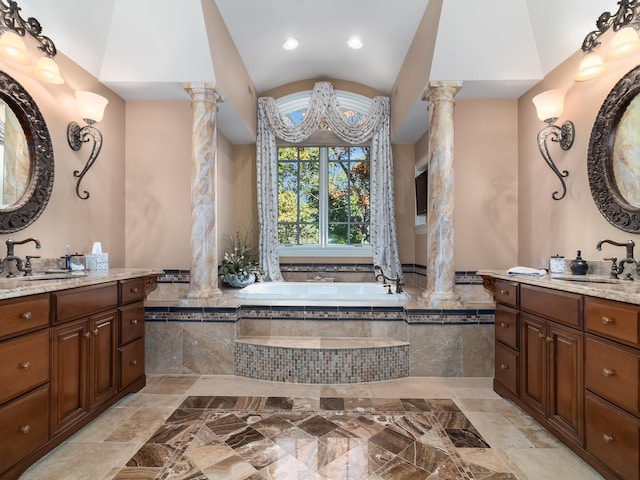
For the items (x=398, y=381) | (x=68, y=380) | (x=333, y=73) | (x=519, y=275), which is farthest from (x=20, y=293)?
(x=333, y=73)

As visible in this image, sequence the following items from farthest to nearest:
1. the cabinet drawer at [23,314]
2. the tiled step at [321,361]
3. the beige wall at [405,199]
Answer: the beige wall at [405,199], the tiled step at [321,361], the cabinet drawer at [23,314]

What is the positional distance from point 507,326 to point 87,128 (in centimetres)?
352

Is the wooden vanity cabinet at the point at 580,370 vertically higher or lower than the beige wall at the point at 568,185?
lower

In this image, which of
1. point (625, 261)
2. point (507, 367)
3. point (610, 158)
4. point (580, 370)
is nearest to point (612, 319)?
point (580, 370)

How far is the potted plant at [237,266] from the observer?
4.22 meters

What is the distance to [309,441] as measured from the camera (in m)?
2.05

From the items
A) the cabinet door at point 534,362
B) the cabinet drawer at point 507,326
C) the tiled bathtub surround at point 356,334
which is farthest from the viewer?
the tiled bathtub surround at point 356,334

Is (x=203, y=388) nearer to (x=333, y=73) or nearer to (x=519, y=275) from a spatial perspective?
(x=519, y=275)

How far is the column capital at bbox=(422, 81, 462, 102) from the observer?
3.12 metres

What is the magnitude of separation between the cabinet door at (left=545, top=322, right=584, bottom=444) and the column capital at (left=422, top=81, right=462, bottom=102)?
2.02 meters

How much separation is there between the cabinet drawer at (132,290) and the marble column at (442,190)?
2.32 meters

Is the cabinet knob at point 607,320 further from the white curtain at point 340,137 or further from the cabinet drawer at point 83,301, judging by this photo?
the white curtain at point 340,137

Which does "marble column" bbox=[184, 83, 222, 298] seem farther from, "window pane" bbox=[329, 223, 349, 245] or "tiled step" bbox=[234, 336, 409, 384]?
"window pane" bbox=[329, 223, 349, 245]

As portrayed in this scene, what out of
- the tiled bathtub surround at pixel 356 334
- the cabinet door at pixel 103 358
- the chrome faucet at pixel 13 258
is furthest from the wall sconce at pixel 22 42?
the tiled bathtub surround at pixel 356 334
